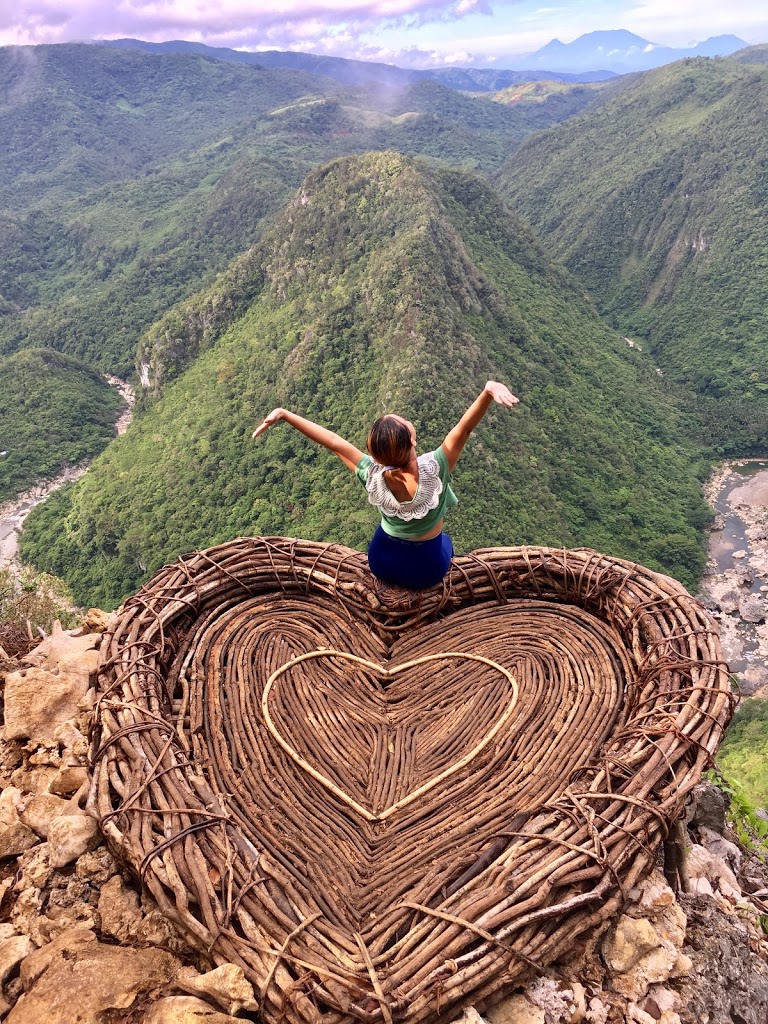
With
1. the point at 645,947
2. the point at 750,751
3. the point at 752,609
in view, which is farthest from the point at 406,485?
the point at 752,609

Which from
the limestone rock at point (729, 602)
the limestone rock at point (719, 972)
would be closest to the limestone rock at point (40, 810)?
the limestone rock at point (719, 972)

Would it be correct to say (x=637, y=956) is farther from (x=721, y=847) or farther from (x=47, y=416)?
(x=47, y=416)

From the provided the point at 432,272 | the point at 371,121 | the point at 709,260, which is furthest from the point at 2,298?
the point at 371,121

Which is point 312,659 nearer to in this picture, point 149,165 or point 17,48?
point 149,165

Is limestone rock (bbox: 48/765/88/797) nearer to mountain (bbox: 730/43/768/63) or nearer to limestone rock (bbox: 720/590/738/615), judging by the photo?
limestone rock (bbox: 720/590/738/615)

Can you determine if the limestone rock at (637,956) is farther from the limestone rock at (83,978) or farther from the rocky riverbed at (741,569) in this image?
the rocky riverbed at (741,569)

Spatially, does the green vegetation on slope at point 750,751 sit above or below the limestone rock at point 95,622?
below

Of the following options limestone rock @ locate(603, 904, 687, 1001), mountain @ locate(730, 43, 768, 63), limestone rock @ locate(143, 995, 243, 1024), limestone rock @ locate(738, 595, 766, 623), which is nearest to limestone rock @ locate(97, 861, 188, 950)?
limestone rock @ locate(143, 995, 243, 1024)
